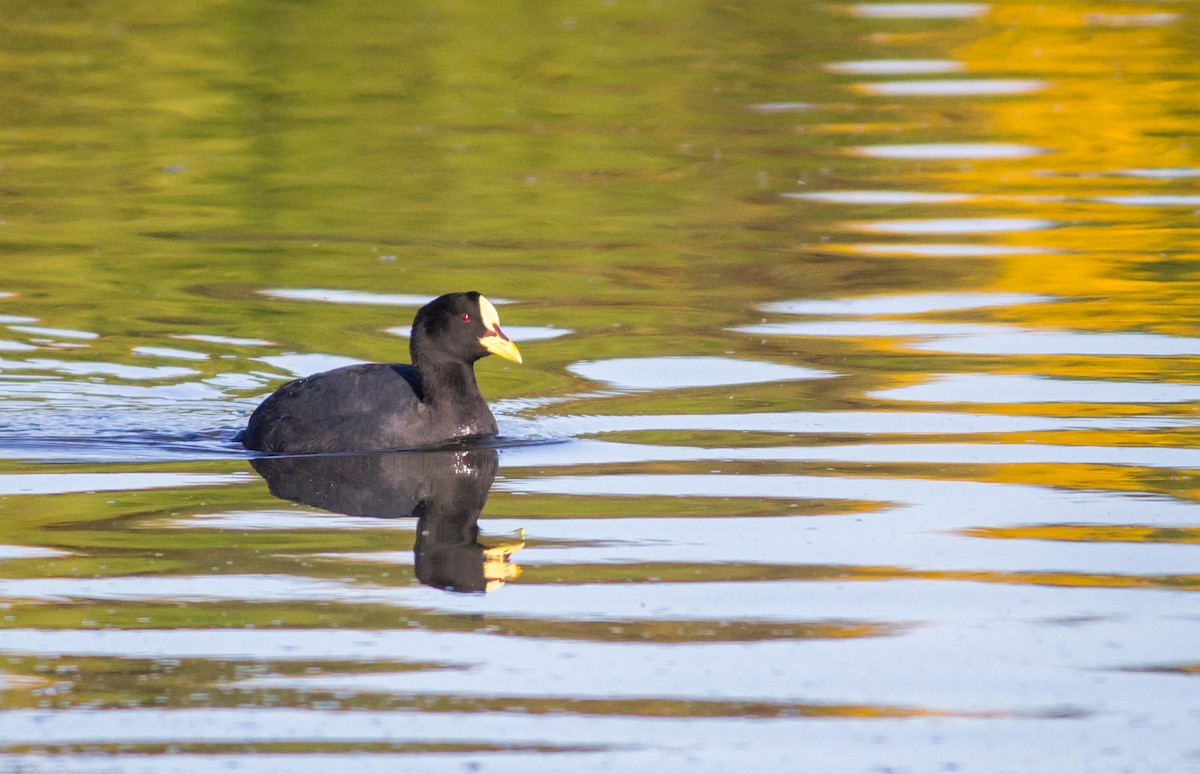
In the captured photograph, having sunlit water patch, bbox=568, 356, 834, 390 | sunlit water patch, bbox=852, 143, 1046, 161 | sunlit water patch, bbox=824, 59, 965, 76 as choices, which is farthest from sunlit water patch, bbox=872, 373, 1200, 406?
sunlit water patch, bbox=824, 59, 965, 76

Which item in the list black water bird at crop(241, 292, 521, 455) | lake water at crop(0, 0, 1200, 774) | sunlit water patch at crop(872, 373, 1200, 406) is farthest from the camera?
sunlit water patch at crop(872, 373, 1200, 406)

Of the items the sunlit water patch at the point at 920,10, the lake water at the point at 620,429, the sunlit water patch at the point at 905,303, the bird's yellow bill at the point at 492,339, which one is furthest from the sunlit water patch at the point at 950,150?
the bird's yellow bill at the point at 492,339

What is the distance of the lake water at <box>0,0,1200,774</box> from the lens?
5.96m

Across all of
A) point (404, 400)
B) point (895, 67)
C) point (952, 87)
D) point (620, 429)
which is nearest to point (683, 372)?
point (620, 429)

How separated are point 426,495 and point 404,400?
1144mm

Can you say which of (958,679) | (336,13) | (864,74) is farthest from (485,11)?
(958,679)

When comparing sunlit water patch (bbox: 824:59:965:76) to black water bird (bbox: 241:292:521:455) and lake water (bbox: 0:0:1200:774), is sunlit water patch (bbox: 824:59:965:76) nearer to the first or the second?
lake water (bbox: 0:0:1200:774)

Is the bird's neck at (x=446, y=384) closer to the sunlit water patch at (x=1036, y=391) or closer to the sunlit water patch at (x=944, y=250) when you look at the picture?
the sunlit water patch at (x=1036, y=391)

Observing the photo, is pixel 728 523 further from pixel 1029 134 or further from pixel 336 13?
pixel 336 13

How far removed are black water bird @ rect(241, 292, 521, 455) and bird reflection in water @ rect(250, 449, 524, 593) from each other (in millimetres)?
110

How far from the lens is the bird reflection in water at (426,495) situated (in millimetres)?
7316

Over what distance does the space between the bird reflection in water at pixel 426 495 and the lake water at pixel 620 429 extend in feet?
0.11

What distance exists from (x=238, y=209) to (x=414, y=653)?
1059 cm

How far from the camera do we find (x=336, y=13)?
28.2 meters
